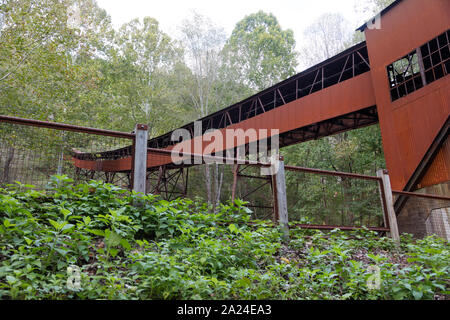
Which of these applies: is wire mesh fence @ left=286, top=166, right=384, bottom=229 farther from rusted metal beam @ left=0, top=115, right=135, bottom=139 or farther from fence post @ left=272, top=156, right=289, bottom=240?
rusted metal beam @ left=0, top=115, right=135, bottom=139

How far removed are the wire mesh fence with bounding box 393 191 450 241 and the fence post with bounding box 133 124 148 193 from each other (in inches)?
249

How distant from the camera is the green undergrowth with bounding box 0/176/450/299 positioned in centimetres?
217

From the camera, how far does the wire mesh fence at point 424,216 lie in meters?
7.36

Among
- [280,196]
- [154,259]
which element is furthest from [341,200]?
[154,259]

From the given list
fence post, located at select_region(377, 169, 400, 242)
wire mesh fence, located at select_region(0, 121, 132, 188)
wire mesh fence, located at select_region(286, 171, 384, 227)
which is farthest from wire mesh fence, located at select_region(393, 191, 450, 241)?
wire mesh fence, located at select_region(0, 121, 132, 188)

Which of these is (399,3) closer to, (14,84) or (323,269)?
(323,269)

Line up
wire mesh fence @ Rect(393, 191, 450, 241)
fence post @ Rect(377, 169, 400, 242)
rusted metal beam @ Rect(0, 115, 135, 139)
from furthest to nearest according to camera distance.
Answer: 1. wire mesh fence @ Rect(393, 191, 450, 241)
2. fence post @ Rect(377, 169, 400, 242)
3. rusted metal beam @ Rect(0, 115, 135, 139)

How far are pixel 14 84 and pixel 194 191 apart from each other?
52.3ft

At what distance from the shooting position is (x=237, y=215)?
12.8ft

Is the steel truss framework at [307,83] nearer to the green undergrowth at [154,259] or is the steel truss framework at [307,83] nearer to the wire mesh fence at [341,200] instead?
the wire mesh fence at [341,200]

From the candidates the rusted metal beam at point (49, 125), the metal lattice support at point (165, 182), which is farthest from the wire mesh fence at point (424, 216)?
the metal lattice support at point (165, 182)

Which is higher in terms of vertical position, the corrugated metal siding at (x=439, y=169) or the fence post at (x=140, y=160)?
the corrugated metal siding at (x=439, y=169)

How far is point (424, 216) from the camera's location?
7574 mm

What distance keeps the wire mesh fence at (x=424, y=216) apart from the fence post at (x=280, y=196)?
4.36 m
